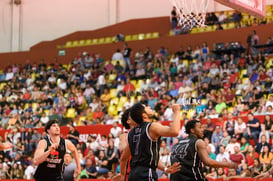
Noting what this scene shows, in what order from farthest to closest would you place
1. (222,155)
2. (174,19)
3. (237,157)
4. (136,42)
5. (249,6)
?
(136,42)
(174,19)
(222,155)
(237,157)
(249,6)

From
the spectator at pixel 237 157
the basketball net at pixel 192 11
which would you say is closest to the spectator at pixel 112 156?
the spectator at pixel 237 157

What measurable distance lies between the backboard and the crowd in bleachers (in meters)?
4.90

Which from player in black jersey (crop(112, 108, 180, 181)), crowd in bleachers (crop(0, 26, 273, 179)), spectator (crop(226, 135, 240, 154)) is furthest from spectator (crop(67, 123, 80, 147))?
player in black jersey (crop(112, 108, 180, 181))

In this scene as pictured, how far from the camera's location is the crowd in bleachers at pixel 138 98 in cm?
1647

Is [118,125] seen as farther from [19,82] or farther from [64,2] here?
[64,2]

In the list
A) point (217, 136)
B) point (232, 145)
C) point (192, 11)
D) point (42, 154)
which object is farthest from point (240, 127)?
point (42, 154)

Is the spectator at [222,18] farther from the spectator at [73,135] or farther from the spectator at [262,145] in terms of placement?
the spectator at [262,145]

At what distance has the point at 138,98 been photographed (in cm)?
2253

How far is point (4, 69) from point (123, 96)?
33.3ft

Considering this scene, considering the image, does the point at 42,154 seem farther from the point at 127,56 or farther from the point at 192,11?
the point at 127,56

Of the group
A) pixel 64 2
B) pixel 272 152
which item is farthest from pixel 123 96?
pixel 64 2

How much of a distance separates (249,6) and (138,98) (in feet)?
40.2

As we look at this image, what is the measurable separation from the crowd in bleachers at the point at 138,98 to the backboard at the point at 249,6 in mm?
4901

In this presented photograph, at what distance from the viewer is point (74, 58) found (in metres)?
28.7
